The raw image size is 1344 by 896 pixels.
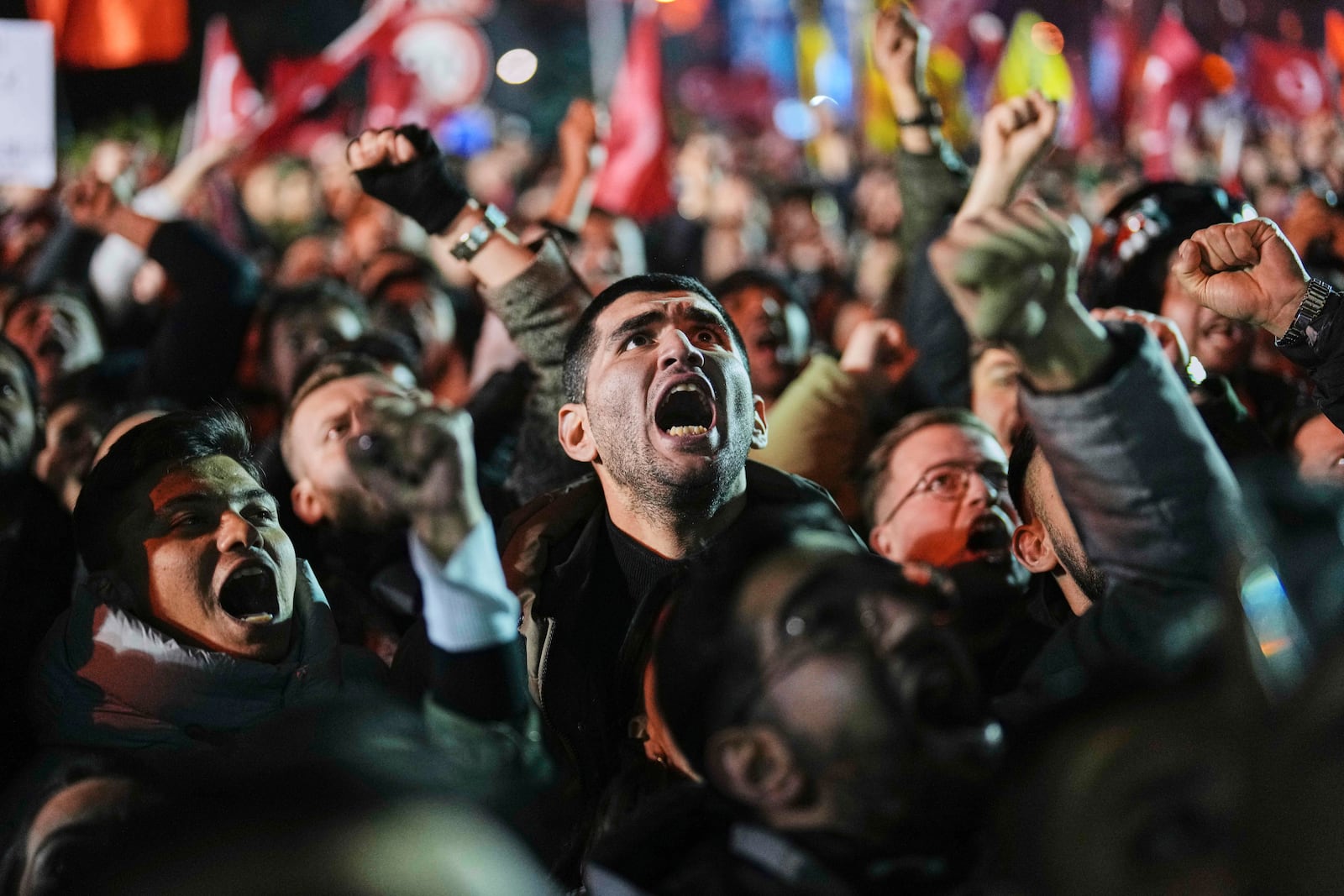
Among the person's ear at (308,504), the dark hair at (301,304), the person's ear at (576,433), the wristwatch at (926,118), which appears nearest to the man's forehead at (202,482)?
the person's ear at (576,433)

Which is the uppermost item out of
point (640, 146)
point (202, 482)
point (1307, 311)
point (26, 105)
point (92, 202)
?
point (1307, 311)

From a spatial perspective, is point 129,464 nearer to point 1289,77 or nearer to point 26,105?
point 26,105

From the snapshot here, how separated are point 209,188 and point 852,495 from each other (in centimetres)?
598

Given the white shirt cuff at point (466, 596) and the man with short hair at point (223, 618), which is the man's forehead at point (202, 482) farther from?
the white shirt cuff at point (466, 596)

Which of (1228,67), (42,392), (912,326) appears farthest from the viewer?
(1228,67)

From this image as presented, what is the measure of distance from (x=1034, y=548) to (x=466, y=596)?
141 centimetres

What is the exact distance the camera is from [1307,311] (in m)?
2.53

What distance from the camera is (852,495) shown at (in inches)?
147

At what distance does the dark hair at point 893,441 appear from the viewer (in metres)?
3.41

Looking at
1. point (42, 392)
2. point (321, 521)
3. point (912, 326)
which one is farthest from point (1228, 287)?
point (42, 392)

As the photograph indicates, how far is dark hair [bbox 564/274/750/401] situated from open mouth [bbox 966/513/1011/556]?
0.76 metres

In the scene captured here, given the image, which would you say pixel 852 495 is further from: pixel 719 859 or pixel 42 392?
pixel 42 392

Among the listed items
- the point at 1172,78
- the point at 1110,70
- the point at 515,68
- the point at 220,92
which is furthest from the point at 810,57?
the point at 515,68

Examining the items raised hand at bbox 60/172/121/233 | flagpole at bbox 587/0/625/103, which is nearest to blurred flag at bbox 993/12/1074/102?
flagpole at bbox 587/0/625/103
